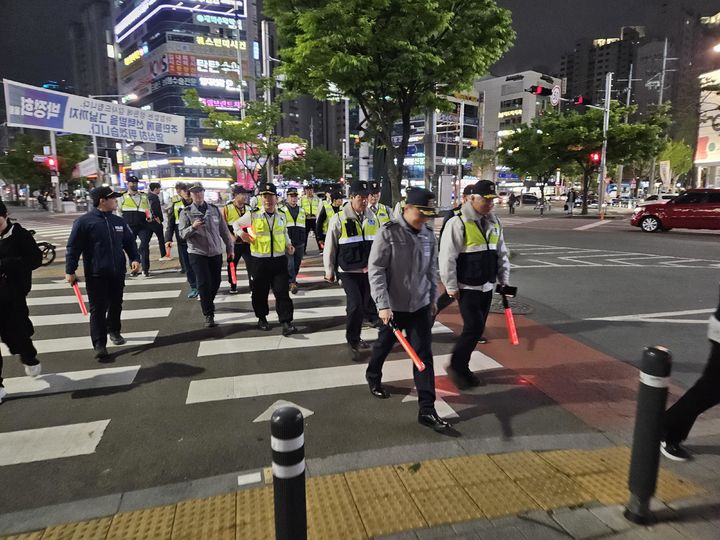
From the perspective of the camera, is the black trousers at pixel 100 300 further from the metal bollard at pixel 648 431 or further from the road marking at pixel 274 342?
the metal bollard at pixel 648 431

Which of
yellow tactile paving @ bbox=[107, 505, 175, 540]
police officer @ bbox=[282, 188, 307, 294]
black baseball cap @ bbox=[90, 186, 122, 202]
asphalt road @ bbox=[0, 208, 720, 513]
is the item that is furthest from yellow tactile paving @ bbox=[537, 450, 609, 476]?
police officer @ bbox=[282, 188, 307, 294]

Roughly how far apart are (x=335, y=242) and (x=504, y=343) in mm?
2500

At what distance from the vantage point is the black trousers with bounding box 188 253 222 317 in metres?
6.56

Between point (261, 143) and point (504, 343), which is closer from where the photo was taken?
point (504, 343)

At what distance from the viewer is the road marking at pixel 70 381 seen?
4.57 meters

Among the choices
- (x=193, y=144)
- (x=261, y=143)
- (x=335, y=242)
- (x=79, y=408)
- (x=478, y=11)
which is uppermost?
(x=193, y=144)

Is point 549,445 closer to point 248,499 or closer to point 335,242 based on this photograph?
point 248,499

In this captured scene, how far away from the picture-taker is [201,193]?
6.79 m

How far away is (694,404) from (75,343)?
658 centimetres

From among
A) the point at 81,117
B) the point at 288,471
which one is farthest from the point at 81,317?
the point at 81,117

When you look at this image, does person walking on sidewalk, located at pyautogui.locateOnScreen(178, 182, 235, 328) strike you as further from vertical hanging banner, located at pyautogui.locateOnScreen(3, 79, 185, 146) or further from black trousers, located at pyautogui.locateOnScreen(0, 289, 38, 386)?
vertical hanging banner, located at pyautogui.locateOnScreen(3, 79, 185, 146)

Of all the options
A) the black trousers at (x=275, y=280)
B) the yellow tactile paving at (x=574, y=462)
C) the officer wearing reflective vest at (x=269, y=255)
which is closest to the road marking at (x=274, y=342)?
the officer wearing reflective vest at (x=269, y=255)

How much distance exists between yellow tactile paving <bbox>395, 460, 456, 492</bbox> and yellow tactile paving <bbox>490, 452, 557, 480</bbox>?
0.41 meters

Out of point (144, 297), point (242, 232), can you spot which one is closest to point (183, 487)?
point (242, 232)
